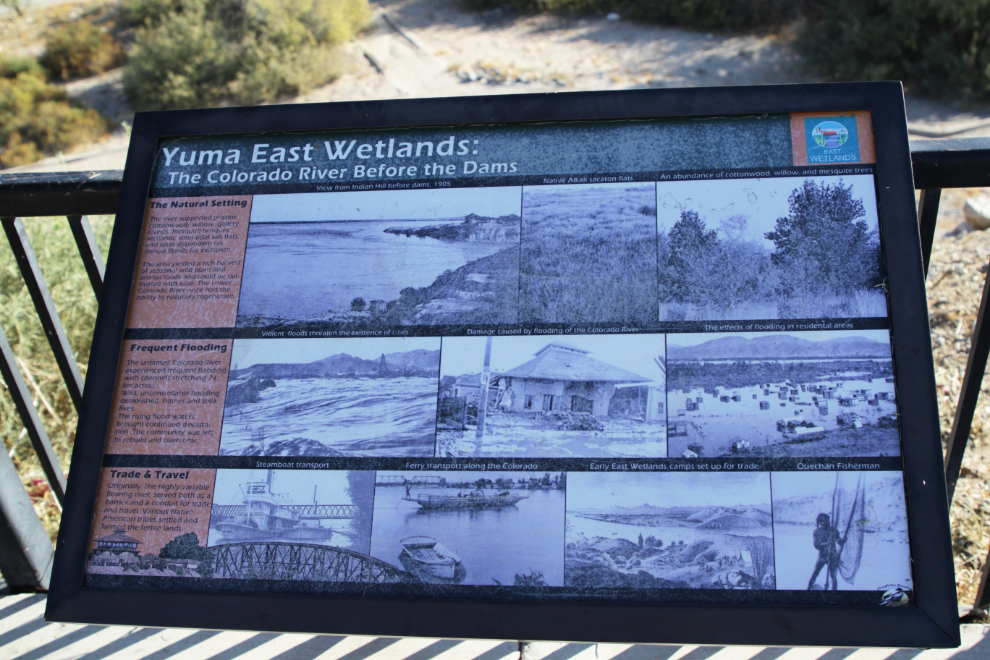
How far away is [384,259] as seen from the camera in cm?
136

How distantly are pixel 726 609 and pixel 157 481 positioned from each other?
3.88ft

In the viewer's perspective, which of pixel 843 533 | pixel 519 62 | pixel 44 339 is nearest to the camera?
Result: pixel 843 533

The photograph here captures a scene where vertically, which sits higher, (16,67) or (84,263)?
(16,67)

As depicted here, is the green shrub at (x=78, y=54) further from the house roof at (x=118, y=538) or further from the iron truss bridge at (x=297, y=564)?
the iron truss bridge at (x=297, y=564)

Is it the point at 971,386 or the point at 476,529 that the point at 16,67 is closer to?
the point at 476,529

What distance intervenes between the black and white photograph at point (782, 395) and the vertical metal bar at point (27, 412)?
5.91 feet

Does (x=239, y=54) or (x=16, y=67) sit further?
(x=16, y=67)

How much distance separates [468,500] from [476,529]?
0.06 meters

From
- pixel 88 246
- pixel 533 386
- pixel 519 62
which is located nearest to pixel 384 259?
pixel 533 386

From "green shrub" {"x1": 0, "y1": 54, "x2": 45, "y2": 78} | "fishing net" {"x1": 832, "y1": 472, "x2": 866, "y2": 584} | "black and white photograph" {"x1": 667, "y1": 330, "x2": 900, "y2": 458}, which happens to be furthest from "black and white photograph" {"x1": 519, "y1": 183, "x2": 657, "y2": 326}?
"green shrub" {"x1": 0, "y1": 54, "x2": 45, "y2": 78}

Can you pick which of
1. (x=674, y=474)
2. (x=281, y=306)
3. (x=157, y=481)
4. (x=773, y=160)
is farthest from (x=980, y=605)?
(x=157, y=481)

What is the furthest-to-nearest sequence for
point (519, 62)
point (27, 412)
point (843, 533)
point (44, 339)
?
point (519, 62)
point (44, 339)
point (27, 412)
point (843, 533)

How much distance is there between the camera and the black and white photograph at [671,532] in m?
1.17

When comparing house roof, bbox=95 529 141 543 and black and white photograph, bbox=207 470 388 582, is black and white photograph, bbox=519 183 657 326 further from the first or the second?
house roof, bbox=95 529 141 543
